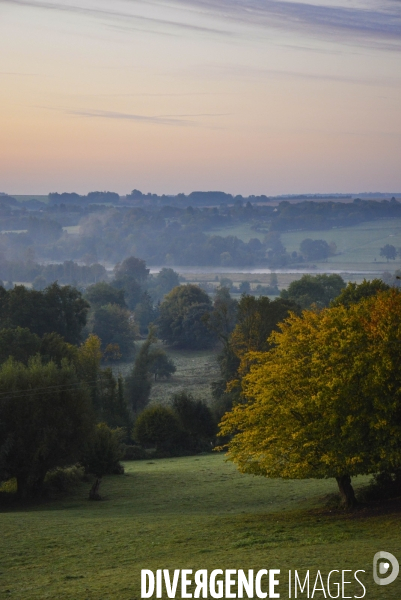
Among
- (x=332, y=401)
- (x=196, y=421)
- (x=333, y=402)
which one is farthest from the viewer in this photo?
(x=196, y=421)

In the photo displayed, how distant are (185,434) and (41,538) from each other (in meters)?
38.5

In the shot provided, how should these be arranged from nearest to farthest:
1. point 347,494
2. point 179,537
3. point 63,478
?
point 179,537, point 347,494, point 63,478

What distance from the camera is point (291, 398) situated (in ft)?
98.4

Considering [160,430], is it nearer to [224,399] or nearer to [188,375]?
[224,399]

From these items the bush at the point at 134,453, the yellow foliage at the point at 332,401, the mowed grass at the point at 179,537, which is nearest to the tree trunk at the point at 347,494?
the mowed grass at the point at 179,537

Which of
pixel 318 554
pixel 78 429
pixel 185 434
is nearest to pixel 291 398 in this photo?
pixel 318 554

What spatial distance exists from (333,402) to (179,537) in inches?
293

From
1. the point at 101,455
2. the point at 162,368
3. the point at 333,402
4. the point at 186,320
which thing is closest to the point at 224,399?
the point at 101,455

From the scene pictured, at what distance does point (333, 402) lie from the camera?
93.7 ft

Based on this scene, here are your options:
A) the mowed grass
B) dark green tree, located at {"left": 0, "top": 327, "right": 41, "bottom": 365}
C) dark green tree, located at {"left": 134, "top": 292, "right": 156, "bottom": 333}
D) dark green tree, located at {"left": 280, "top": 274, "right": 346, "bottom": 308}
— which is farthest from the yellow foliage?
dark green tree, located at {"left": 134, "top": 292, "right": 156, "bottom": 333}

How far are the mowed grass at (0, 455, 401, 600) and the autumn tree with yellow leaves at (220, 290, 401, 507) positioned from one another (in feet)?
7.41

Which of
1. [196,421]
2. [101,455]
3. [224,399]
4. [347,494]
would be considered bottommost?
[196,421]

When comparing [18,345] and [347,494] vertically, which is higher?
[18,345]

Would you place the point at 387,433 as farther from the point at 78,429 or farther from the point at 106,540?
the point at 78,429
